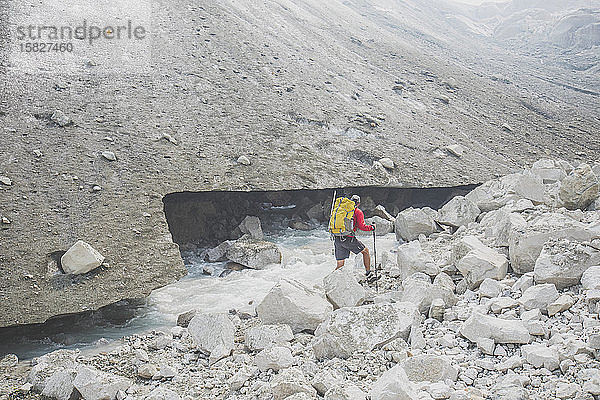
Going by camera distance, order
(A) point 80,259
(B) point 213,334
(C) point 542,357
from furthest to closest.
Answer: (A) point 80,259, (B) point 213,334, (C) point 542,357

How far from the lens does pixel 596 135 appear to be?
1385 centimetres

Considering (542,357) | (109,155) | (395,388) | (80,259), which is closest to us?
(395,388)

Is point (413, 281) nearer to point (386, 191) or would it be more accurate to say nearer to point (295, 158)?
point (295, 158)

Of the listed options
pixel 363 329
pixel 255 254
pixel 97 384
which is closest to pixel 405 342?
pixel 363 329

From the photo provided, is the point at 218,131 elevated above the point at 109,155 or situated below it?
above

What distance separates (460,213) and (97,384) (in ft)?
18.7

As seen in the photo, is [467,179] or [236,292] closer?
[236,292]

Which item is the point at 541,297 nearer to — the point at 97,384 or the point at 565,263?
the point at 565,263

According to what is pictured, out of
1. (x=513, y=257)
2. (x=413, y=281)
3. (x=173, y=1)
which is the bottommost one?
(x=413, y=281)

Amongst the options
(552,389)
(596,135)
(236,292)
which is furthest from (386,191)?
(552,389)

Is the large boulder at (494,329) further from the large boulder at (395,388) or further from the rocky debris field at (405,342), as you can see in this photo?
the large boulder at (395,388)

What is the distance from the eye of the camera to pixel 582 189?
21.1ft

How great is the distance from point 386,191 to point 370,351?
6.99 meters

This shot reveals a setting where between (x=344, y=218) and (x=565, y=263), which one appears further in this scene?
(x=344, y=218)
